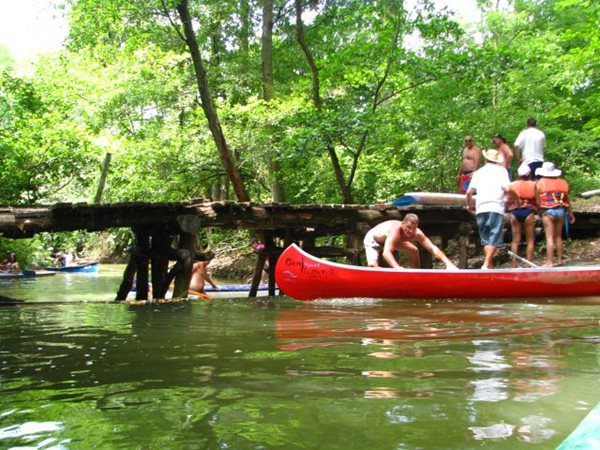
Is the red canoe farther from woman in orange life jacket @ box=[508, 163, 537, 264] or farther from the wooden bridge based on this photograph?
the wooden bridge

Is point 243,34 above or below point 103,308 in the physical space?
above

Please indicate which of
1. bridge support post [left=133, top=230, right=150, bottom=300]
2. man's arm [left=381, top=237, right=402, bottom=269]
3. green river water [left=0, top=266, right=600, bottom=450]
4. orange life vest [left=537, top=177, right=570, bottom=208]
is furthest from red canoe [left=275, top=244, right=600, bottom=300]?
bridge support post [left=133, top=230, right=150, bottom=300]

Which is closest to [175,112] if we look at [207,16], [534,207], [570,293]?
[207,16]

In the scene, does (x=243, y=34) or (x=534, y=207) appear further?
(x=243, y=34)

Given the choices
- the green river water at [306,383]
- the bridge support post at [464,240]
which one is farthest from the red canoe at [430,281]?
the bridge support post at [464,240]

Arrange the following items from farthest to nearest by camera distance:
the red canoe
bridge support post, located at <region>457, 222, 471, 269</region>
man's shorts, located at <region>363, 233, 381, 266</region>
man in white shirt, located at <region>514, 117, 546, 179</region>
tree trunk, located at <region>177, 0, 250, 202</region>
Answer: tree trunk, located at <region>177, 0, 250, 202</region>
bridge support post, located at <region>457, 222, 471, 269</region>
man in white shirt, located at <region>514, 117, 546, 179</region>
man's shorts, located at <region>363, 233, 381, 266</region>
the red canoe

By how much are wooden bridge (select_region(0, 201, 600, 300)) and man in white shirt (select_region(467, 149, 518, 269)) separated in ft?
9.35

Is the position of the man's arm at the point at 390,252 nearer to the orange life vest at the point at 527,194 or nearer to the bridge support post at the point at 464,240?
the orange life vest at the point at 527,194

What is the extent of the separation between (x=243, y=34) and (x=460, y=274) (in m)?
16.0

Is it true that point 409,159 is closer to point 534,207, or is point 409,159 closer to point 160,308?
point 534,207

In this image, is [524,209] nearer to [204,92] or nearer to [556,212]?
[556,212]

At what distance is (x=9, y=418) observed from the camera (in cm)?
249

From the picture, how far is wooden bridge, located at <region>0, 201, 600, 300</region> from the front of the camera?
331 inches

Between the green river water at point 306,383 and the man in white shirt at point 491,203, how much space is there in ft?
7.78
